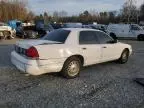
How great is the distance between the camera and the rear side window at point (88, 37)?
8289mm

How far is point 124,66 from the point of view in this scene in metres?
10.1

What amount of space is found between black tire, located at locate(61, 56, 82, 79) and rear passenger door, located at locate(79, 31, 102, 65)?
35cm

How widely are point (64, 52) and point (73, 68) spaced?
66 cm

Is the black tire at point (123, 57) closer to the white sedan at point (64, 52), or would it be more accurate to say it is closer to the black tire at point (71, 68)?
the white sedan at point (64, 52)

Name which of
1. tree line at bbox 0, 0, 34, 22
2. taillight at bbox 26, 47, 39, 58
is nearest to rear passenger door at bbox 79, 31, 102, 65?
taillight at bbox 26, 47, 39, 58

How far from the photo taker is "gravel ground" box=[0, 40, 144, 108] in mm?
5695

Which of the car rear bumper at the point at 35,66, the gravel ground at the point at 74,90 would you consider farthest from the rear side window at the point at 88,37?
the car rear bumper at the point at 35,66

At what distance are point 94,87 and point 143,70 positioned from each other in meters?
3.09

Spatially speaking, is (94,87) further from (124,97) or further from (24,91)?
(24,91)

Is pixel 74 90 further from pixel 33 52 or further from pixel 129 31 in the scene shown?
pixel 129 31

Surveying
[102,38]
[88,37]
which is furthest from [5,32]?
[88,37]

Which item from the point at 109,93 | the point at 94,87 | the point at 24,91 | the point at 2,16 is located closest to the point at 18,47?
the point at 24,91

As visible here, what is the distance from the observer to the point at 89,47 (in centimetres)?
837

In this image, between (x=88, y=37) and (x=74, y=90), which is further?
(x=88, y=37)
